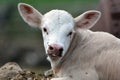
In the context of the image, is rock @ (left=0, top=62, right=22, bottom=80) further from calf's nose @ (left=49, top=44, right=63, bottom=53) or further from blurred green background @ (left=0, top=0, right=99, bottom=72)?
blurred green background @ (left=0, top=0, right=99, bottom=72)

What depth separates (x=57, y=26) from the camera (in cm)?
1142

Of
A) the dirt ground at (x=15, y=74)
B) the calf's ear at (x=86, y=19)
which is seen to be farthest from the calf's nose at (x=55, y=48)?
the dirt ground at (x=15, y=74)

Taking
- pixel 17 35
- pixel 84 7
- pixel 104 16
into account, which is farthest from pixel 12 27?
pixel 104 16

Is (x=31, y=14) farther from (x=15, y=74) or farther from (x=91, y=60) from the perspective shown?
(x=91, y=60)

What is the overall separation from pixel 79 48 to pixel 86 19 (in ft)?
1.76

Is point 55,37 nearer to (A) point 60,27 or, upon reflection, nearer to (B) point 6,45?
(A) point 60,27

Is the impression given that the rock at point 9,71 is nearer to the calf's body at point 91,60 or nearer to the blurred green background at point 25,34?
the calf's body at point 91,60

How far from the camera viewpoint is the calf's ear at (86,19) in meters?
12.0

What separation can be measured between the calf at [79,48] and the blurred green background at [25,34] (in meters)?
12.0

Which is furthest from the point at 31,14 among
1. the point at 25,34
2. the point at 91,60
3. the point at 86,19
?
the point at 25,34

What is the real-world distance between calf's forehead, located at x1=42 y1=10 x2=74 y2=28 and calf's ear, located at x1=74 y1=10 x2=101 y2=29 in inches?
11.2

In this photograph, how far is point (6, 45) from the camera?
2538cm

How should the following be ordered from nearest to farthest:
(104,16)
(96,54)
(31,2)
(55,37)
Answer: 1. (55,37)
2. (96,54)
3. (104,16)
4. (31,2)

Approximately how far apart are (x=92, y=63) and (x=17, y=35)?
14.1m
